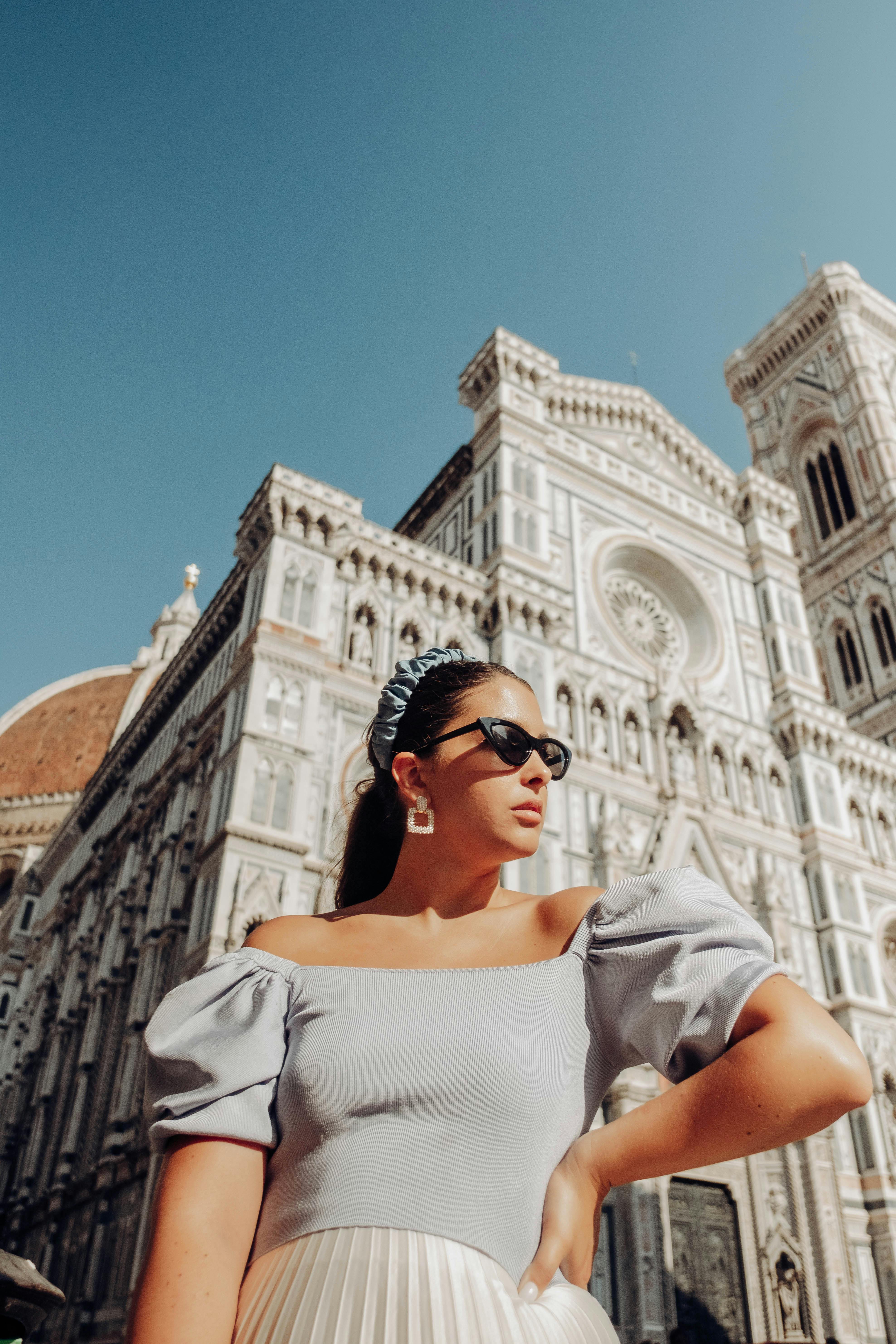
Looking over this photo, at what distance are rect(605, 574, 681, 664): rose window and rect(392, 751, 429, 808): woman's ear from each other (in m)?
17.5

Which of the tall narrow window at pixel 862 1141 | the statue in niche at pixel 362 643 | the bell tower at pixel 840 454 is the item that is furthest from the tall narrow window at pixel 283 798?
the bell tower at pixel 840 454

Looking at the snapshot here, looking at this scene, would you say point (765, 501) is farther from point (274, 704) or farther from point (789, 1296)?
point (789, 1296)

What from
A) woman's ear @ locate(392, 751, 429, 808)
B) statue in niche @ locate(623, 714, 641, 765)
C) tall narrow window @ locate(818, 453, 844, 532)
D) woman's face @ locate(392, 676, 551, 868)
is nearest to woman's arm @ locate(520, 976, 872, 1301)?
woman's face @ locate(392, 676, 551, 868)

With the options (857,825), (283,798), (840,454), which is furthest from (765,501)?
(283,798)

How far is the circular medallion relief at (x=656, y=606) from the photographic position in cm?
1983

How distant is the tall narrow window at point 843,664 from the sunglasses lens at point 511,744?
29231 mm

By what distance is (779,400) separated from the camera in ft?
123

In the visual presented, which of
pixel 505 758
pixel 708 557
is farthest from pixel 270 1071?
pixel 708 557

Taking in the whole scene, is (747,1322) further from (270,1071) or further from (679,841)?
(270,1071)

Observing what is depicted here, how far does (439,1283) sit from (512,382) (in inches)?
798

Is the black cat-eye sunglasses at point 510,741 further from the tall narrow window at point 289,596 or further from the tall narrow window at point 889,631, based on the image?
the tall narrow window at point 889,631

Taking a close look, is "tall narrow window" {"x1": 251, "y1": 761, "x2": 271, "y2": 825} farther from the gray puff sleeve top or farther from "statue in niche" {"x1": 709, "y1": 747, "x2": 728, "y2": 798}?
the gray puff sleeve top

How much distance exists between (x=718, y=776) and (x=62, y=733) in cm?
3781

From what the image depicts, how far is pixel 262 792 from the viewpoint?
516 inches
